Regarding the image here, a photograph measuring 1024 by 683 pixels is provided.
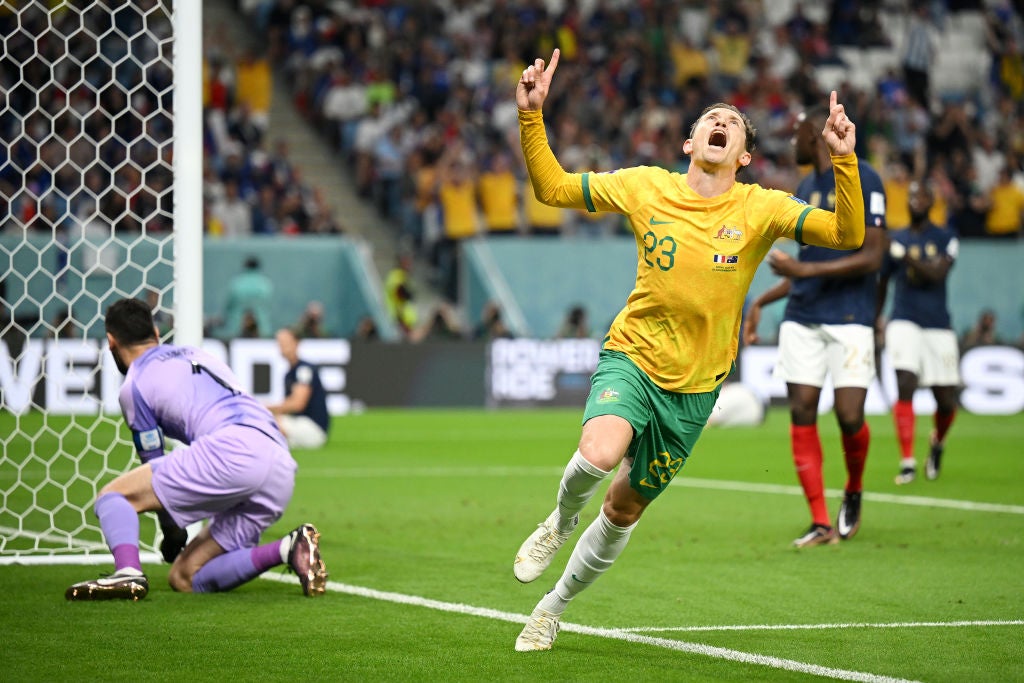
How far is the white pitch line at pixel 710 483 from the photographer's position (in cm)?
→ 1097

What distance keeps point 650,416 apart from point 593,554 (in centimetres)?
57

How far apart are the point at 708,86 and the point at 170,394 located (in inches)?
893

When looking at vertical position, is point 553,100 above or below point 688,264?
above

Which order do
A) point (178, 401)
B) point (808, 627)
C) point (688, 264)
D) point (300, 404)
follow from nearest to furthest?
point (688, 264) < point (808, 627) < point (178, 401) < point (300, 404)

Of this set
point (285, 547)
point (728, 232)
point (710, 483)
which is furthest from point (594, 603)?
point (710, 483)

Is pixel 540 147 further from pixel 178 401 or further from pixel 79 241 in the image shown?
pixel 79 241

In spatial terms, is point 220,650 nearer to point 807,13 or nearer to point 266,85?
point 266,85

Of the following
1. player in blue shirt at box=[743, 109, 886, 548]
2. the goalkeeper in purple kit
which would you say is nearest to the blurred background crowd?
player in blue shirt at box=[743, 109, 886, 548]

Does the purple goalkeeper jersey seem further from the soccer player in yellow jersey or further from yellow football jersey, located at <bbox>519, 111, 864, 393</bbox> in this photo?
yellow football jersey, located at <bbox>519, 111, 864, 393</bbox>

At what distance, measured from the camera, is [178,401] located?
7.10 meters

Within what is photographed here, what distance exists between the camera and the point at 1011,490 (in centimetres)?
1198

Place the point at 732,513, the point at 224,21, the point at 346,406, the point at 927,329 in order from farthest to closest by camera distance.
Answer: the point at 224,21, the point at 346,406, the point at 927,329, the point at 732,513

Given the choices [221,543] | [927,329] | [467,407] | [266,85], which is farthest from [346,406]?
[221,543]

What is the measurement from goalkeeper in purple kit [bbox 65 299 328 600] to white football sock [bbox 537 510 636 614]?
169cm
